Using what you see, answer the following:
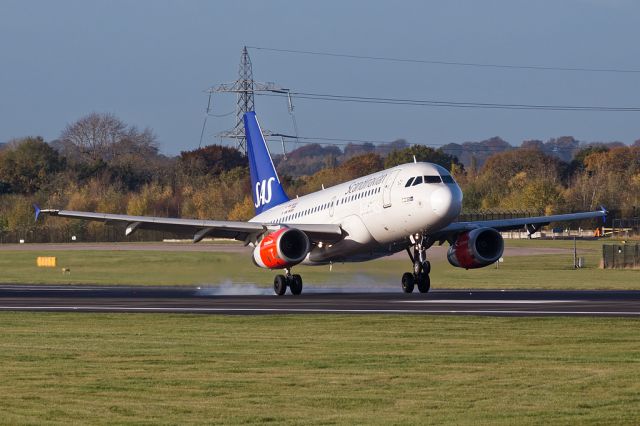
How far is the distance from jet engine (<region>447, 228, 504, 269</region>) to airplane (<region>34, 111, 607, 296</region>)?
0.03 metres

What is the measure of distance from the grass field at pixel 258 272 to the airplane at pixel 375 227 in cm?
362

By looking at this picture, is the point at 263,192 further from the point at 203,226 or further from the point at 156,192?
the point at 156,192

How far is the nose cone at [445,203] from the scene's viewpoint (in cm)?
3991

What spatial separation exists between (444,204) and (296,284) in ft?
27.8

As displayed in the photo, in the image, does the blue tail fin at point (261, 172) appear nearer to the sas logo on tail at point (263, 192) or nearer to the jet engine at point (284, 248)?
the sas logo on tail at point (263, 192)

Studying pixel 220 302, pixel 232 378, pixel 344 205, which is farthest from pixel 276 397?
pixel 344 205

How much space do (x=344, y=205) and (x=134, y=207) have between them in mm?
79158

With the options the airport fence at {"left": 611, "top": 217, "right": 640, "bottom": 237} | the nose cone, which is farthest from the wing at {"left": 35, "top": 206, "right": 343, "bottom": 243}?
the airport fence at {"left": 611, "top": 217, "right": 640, "bottom": 237}

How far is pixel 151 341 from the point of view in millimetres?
23750

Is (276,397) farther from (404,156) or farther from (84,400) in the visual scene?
(404,156)

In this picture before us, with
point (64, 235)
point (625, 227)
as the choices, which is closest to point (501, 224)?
point (64, 235)

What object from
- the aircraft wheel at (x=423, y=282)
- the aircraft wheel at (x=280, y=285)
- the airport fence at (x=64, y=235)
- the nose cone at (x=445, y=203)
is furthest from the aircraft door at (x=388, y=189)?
the airport fence at (x=64, y=235)

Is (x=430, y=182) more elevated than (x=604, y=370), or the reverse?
(x=430, y=182)

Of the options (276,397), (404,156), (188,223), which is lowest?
(276,397)
